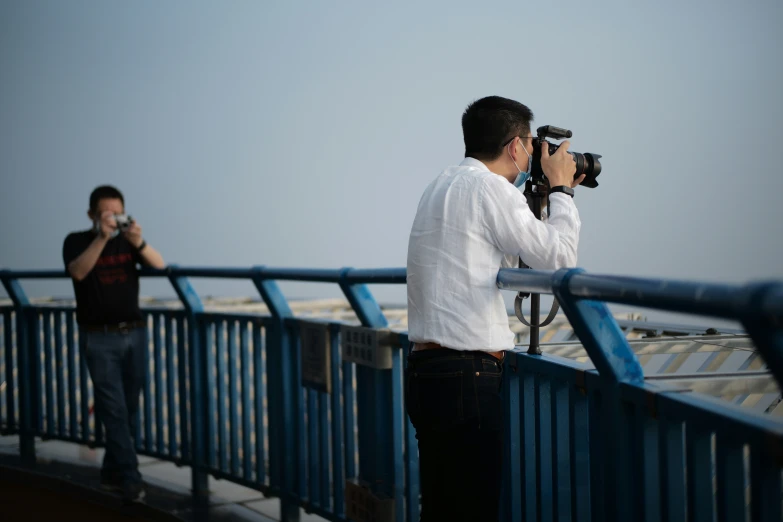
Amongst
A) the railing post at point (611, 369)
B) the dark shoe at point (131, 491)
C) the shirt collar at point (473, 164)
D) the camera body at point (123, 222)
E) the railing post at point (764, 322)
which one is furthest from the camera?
the camera body at point (123, 222)

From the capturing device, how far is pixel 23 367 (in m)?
5.22

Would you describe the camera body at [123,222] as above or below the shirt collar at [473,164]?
below

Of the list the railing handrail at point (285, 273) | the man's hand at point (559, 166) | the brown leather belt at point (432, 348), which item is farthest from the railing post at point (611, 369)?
the railing handrail at point (285, 273)

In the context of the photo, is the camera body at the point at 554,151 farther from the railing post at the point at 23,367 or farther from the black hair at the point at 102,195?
the railing post at the point at 23,367

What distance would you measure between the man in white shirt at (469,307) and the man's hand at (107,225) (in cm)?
248

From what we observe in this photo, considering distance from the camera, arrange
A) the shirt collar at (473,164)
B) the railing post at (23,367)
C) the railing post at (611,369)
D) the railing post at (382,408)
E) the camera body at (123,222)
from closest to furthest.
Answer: the railing post at (611,369) → the shirt collar at (473,164) → the railing post at (382,408) → the camera body at (123,222) → the railing post at (23,367)

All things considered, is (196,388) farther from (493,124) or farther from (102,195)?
(493,124)

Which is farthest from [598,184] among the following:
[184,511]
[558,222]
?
[184,511]

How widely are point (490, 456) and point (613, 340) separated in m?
0.45

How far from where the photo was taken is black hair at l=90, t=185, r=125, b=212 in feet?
14.0

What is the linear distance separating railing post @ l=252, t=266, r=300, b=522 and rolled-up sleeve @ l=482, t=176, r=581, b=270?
1811 mm

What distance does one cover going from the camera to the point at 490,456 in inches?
80.7

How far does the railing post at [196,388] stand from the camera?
4.20 m

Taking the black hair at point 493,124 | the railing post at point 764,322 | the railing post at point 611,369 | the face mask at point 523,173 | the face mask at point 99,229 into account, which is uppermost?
the black hair at point 493,124
